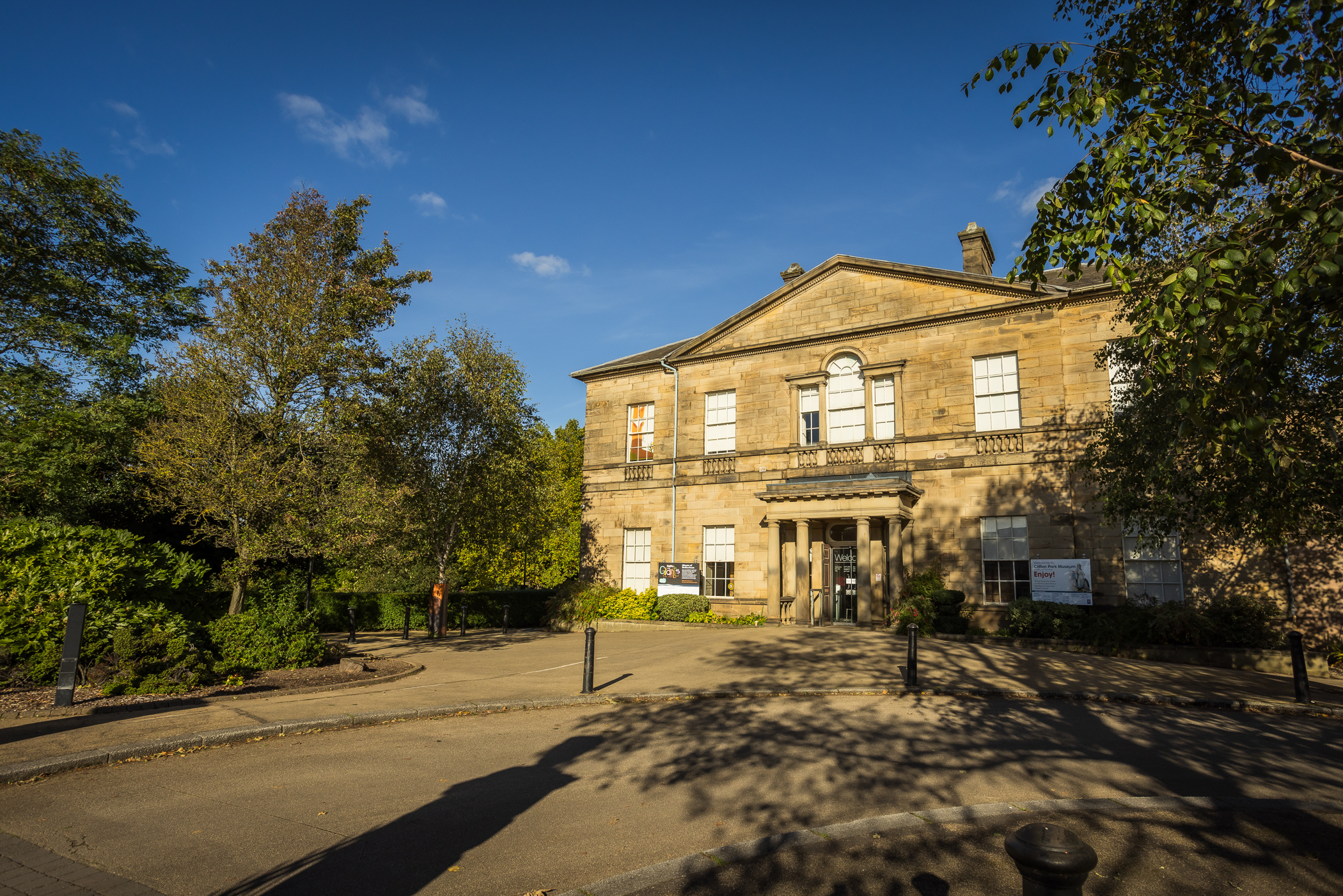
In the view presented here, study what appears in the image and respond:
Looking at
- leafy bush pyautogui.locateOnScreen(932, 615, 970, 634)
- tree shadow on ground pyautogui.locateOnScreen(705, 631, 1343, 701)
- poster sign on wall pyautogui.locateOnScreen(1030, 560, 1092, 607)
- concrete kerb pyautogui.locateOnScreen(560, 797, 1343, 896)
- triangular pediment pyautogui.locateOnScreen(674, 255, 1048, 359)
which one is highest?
triangular pediment pyautogui.locateOnScreen(674, 255, 1048, 359)

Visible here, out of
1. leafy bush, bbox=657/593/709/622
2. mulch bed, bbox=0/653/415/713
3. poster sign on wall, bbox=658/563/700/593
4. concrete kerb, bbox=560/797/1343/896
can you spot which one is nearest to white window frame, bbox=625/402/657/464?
poster sign on wall, bbox=658/563/700/593

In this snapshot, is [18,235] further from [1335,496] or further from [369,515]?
[1335,496]

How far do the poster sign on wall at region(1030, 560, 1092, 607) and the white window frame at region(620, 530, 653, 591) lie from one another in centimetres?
1252

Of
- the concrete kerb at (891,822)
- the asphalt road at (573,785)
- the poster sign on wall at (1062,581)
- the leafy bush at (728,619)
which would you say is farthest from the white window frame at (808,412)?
the concrete kerb at (891,822)

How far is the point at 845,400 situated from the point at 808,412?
134cm

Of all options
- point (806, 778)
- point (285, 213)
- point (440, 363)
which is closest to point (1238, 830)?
point (806, 778)

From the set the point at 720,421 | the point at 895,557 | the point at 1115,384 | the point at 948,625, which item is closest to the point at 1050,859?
the point at 948,625

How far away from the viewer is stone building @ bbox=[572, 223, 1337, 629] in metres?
18.9

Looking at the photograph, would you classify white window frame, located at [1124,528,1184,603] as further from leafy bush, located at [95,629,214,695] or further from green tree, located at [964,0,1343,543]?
leafy bush, located at [95,629,214,695]

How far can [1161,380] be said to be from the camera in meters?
12.3

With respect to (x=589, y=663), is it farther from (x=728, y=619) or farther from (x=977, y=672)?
(x=728, y=619)

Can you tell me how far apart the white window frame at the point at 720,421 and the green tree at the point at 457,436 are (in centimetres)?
625

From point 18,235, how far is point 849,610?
91.1 feet

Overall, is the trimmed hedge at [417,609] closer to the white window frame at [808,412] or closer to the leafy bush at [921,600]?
the white window frame at [808,412]
